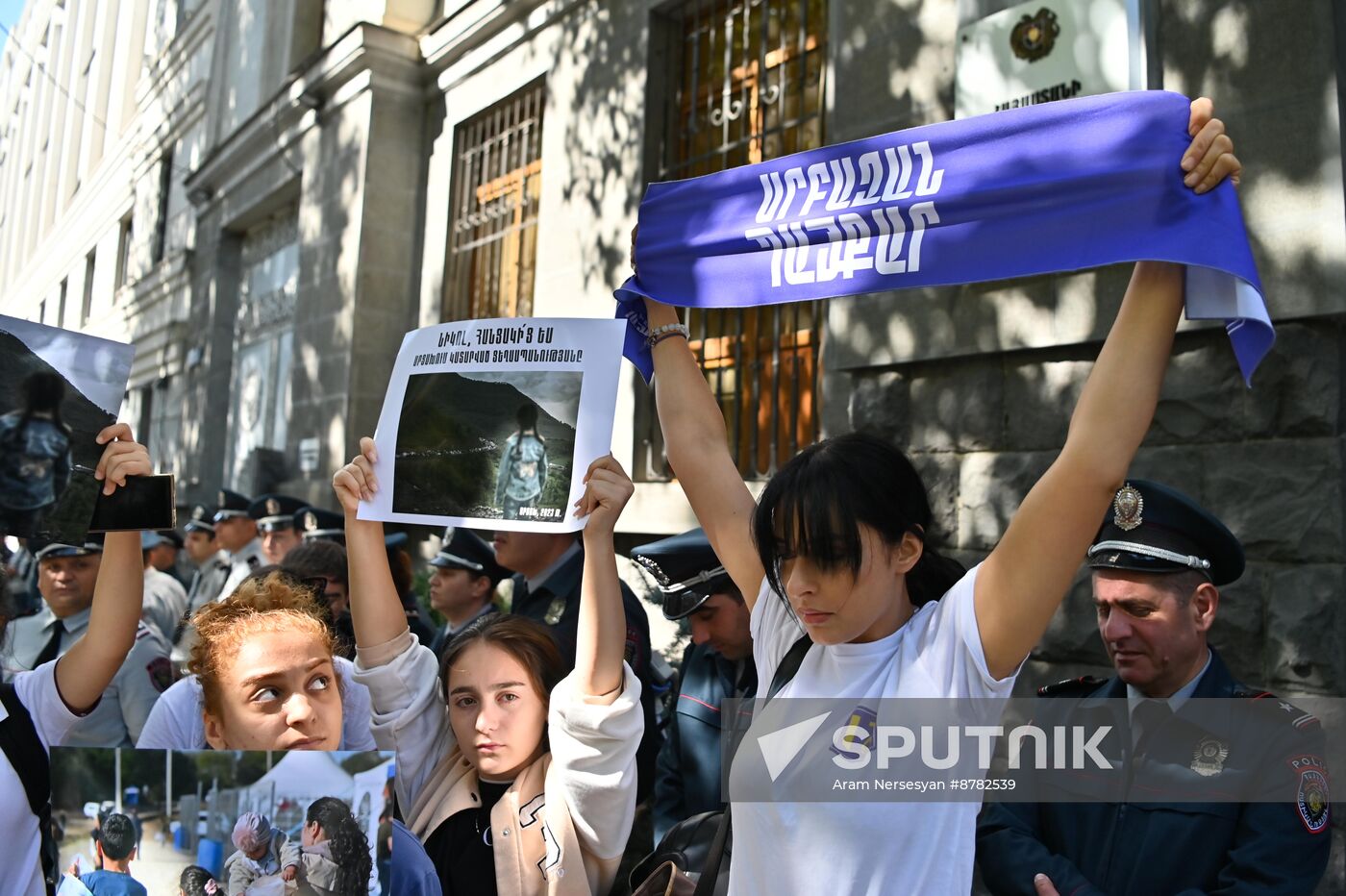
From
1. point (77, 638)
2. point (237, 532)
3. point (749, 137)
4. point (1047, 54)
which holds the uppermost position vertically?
point (749, 137)

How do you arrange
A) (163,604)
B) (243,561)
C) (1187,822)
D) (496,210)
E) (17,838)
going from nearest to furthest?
1. (17,838)
2. (1187,822)
3. (163,604)
4. (243,561)
5. (496,210)

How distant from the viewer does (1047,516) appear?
1.77 m

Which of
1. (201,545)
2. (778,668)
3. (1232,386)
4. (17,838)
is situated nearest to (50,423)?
(17,838)

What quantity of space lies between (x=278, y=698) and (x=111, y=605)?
50cm

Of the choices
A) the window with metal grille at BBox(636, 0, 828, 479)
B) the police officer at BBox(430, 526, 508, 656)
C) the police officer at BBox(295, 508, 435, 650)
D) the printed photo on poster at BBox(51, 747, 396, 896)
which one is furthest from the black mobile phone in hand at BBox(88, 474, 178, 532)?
the window with metal grille at BBox(636, 0, 828, 479)

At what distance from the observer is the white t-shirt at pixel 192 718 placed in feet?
8.80

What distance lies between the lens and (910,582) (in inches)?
86.1

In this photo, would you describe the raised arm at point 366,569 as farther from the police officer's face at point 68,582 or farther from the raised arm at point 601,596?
the police officer's face at point 68,582

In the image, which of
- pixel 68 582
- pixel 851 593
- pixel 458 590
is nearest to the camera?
pixel 851 593

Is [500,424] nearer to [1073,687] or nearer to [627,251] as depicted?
[1073,687]

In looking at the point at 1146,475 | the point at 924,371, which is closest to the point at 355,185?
the point at 924,371

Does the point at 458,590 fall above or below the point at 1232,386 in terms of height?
below

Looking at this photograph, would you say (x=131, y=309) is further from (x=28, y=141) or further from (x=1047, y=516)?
(x=28, y=141)

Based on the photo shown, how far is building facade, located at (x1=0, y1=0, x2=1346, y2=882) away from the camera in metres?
3.79
